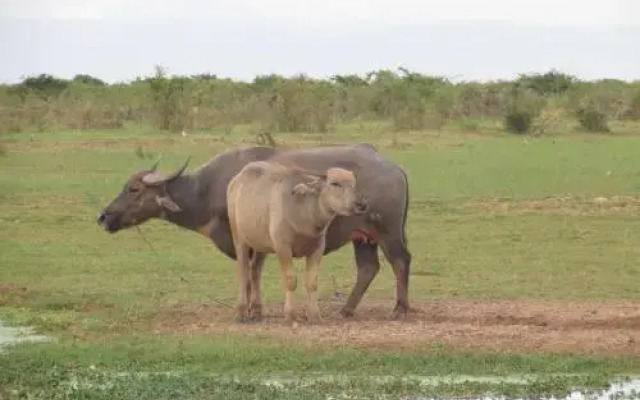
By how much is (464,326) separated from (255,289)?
6.90 feet

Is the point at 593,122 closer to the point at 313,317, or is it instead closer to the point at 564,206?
the point at 564,206

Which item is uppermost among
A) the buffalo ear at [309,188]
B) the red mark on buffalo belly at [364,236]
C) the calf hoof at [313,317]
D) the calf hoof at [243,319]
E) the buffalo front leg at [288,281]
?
the buffalo ear at [309,188]

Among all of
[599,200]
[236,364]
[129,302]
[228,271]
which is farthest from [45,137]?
[236,364]

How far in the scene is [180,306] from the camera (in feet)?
47.1

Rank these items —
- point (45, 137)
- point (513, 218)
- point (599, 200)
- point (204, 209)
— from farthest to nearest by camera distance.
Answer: point (45, 137) → point (599, 200) → point (513, 218) → point (204, 209)

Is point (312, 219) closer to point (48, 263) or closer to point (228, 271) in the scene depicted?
point (228, 271)

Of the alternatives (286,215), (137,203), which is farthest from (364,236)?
(137,203)

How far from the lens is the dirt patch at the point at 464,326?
1176 centimetres

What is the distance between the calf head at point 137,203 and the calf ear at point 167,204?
0.02 m

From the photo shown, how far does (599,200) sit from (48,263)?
9644 mm

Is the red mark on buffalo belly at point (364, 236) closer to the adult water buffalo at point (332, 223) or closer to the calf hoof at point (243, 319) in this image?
the adult water buffalo at point (332, 223)

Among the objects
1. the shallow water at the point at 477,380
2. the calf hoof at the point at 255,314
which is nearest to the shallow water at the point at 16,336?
the shallow water at the point at 477,380

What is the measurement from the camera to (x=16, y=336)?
12469mm

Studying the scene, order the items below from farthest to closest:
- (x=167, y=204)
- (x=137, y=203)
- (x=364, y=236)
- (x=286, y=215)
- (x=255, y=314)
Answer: (x=137, y=203) < (x=167, y=204) < (x=364, y=236) < (x=255, y=314) < (x=286, y=215)
